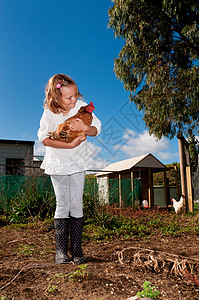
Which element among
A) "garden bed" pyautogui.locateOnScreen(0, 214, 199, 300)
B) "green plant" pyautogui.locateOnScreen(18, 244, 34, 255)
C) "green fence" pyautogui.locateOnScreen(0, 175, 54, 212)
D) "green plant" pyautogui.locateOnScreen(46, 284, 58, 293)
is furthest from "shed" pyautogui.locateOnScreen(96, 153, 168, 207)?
"green plant" pyautogui.locateOnScreen(46, 284, 58, 293)

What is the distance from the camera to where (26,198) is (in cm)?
541

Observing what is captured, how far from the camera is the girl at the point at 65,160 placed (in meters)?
2.14

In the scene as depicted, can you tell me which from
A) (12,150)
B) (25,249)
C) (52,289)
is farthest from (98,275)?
(12,150)

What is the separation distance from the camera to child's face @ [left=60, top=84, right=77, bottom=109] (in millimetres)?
2131

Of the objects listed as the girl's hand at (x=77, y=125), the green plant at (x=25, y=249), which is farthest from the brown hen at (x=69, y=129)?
the green plant at (x=25, y=249)

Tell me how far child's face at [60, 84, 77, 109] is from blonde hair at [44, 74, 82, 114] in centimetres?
3

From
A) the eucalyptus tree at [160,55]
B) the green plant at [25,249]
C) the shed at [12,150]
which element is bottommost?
the green plant at [25,249]

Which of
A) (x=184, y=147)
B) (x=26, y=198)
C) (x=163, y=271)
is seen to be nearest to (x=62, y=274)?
(x=163, y=271)

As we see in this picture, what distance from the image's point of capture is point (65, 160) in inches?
87.7

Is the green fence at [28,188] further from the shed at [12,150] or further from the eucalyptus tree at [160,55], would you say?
the eucalyptus tree at [160,55]

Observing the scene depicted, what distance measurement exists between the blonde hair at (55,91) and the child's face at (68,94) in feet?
0.09

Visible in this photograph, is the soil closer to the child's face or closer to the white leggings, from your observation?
the white leggings

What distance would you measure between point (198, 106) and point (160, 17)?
4.30 metres

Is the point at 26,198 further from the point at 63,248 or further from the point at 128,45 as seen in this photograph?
the point at 128,45
